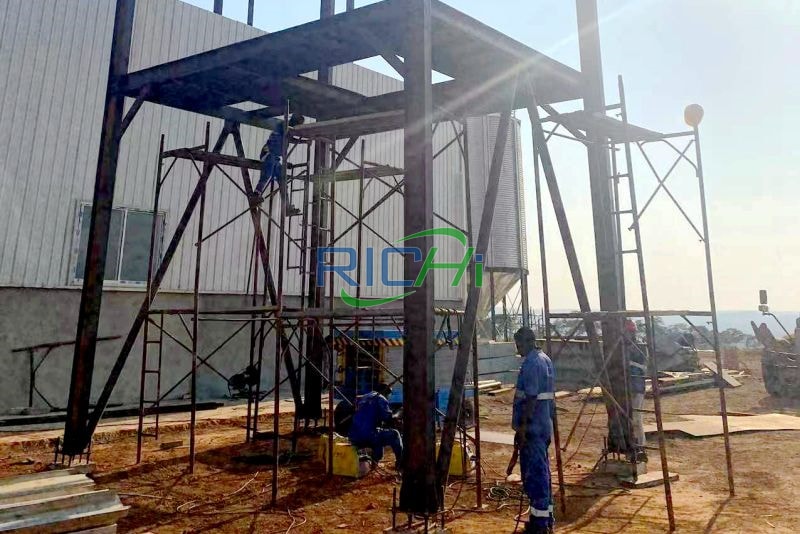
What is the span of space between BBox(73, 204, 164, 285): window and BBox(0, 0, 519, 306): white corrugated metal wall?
29 cm

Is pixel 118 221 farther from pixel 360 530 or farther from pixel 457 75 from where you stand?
pixel 360 530

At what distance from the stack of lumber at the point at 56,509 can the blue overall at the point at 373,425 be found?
166 inches

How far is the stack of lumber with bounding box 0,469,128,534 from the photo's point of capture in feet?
14.8

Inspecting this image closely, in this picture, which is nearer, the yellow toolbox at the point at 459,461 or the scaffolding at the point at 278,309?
the scaffolding at the point at 278,309

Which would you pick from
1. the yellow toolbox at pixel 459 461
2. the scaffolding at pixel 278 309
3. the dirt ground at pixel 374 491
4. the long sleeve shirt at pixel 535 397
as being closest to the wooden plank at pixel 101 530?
the dirt ground at pixel 374 491

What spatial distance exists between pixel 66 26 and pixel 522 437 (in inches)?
656

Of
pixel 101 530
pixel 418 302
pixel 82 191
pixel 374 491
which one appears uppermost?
pixel 82 191

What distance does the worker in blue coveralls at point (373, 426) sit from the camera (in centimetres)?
865

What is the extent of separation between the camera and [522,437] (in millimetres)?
6445

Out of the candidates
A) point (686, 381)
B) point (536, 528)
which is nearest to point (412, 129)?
point (536, 528)

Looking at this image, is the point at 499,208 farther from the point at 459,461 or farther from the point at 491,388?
the point at 459,461

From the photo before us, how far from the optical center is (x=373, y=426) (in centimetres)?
870

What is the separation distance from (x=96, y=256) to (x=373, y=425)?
19.0 ft

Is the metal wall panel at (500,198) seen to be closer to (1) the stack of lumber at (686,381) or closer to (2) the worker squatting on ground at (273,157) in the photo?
(1) the stack of lumber at (686,381)
